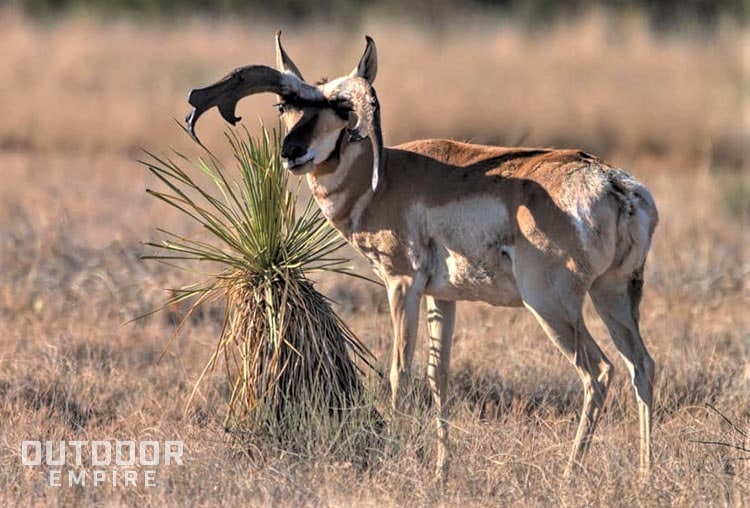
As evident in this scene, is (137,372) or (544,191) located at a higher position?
(544,191)

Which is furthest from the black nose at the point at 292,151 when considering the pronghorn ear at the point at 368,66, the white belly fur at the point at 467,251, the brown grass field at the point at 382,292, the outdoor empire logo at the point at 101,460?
the outdoor empire logo at the point at 101,460

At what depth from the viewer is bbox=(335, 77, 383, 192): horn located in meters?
7.16

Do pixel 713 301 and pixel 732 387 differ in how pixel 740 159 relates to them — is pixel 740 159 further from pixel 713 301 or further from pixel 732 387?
pixel 732 387

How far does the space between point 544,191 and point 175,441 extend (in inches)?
93.3

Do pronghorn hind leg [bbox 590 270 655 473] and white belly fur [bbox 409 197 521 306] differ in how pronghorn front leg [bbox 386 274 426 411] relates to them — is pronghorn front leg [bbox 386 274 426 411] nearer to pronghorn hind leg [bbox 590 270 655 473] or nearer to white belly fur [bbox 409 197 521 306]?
white belly fur [bbox 409 197 521 306]

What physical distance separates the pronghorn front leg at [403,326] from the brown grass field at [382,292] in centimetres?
13

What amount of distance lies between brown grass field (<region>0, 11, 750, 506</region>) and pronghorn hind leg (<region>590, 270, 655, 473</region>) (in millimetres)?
306

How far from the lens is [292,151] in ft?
23.7

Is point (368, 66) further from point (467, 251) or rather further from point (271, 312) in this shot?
point (271, 312)

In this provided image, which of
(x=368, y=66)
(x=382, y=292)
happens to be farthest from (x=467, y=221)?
(x=382, y=292)

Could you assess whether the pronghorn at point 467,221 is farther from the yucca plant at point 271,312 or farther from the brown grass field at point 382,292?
the brown grass field at point 382,292

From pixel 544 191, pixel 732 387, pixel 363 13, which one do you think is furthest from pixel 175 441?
pixel 363 13

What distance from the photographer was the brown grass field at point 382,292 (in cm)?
707

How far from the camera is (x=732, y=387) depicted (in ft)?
30.1
